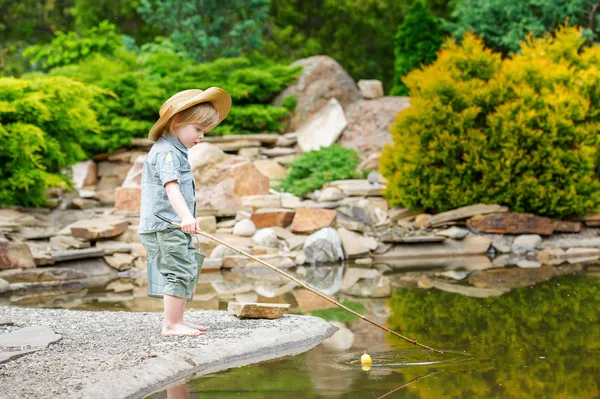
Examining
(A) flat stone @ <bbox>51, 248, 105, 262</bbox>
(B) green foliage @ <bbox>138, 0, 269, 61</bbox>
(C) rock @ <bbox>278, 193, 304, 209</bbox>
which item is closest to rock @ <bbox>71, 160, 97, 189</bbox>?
(C) rock @ <bbox>278, 193, 304, 209</bbox>

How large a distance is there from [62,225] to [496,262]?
617 centimetres

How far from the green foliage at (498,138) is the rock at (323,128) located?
3.50m

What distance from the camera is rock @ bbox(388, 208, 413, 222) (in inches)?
492

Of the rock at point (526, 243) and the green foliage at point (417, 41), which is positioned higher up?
the green foliage at point (417, 41)

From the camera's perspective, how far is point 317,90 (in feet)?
55.7

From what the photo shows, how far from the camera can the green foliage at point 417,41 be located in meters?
18.7

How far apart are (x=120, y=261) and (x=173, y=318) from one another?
5.21 m

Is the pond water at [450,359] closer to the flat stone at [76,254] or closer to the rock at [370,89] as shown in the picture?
the flat stone at [76,254]

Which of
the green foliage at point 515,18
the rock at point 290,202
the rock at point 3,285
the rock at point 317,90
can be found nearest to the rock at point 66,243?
the rock at point 3,285

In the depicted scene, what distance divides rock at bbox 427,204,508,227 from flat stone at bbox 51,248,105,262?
15.7 ft

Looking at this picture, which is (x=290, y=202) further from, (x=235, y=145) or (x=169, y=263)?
(x=169, y=263)

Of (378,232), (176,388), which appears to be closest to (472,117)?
(378,232)

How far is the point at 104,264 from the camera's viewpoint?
411 inches

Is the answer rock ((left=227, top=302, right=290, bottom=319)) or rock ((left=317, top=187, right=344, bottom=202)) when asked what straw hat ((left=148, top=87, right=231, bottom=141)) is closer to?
rock ((left=227, top=302, right=290, bottom=319))
